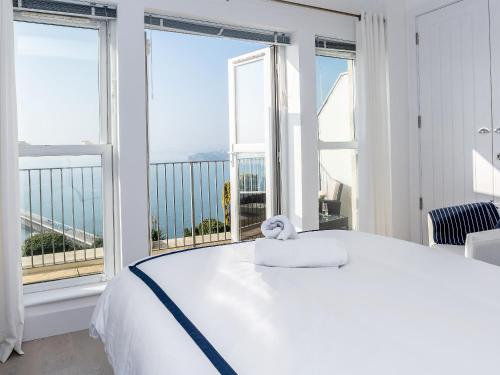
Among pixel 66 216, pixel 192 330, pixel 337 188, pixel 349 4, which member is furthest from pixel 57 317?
pixel 349 4

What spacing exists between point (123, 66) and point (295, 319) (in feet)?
7.45

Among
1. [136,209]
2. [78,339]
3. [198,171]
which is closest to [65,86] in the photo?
[136,209]

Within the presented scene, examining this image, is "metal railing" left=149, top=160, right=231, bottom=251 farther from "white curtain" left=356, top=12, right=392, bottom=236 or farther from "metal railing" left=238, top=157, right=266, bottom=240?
"white curtain" left=356, top=12, right=392, bottom=236

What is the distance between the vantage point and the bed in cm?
83

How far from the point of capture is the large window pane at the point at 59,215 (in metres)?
2.78

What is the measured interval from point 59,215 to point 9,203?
629 millimetres

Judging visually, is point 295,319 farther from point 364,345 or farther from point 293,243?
point 293,243

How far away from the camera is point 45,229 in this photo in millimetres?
→ 2873

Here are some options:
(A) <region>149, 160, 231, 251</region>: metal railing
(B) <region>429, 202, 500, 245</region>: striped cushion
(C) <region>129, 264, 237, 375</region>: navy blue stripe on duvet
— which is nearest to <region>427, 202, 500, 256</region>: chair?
(B) <region>429, 202, 500, 245</region>: striped cushion

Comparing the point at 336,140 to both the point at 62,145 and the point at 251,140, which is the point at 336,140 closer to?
the point at 251,140

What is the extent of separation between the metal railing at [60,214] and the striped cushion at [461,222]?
226 centimetres

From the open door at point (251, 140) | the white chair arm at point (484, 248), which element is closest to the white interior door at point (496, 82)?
the white chair arm at point (484, 248)

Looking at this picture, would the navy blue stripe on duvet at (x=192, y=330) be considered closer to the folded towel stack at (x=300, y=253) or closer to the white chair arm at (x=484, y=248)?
the folded towel stack at (x=300, y=253)

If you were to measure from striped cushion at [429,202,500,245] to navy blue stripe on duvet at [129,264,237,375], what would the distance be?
6.34 ft
